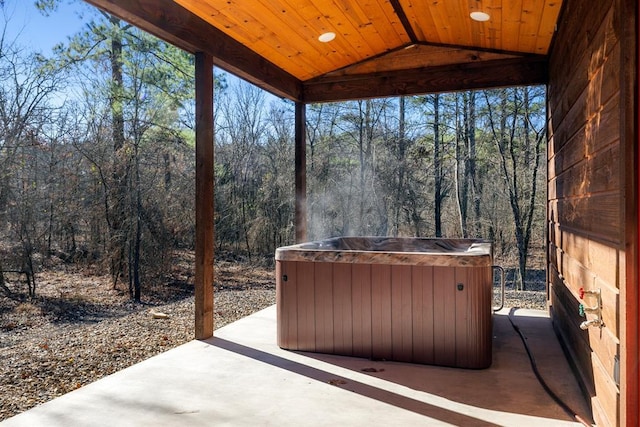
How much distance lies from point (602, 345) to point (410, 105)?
21.7 ft

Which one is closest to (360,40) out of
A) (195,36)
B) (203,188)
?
(195,36)

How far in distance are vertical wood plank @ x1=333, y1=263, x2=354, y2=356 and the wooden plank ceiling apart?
188 cm

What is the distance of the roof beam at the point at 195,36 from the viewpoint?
8.61 feet

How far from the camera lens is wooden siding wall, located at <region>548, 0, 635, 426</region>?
1.65 m

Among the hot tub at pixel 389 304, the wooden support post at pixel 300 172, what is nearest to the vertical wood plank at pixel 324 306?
the hot tub at pixel 389 304

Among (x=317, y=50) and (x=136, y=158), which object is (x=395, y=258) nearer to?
(x=317, y=50)

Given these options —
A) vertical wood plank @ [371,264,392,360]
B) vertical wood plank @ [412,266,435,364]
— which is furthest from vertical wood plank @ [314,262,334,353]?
vertical wood plank @ [412,266,435,364]

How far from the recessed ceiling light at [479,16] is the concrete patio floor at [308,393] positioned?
8.06ft

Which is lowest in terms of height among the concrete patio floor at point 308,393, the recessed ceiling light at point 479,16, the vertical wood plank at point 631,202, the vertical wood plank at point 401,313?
the concrete patio floor at point 308,393

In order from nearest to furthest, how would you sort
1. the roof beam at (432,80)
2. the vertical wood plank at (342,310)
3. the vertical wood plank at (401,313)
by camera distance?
1. the vertical wood plank at (401,313)
2. the vertical wood plank at (342,310)
3. the roof beam at (432,80)

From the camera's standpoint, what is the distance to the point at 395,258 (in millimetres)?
2898

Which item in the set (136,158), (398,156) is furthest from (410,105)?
(136,158)

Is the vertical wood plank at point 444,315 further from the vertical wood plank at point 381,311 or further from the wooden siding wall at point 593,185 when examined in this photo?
the wooden siding wall at point 593,185

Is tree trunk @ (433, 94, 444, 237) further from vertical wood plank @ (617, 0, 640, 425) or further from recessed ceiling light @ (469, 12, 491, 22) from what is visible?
vertical wood plank @ (617, 0, 640, 425)
